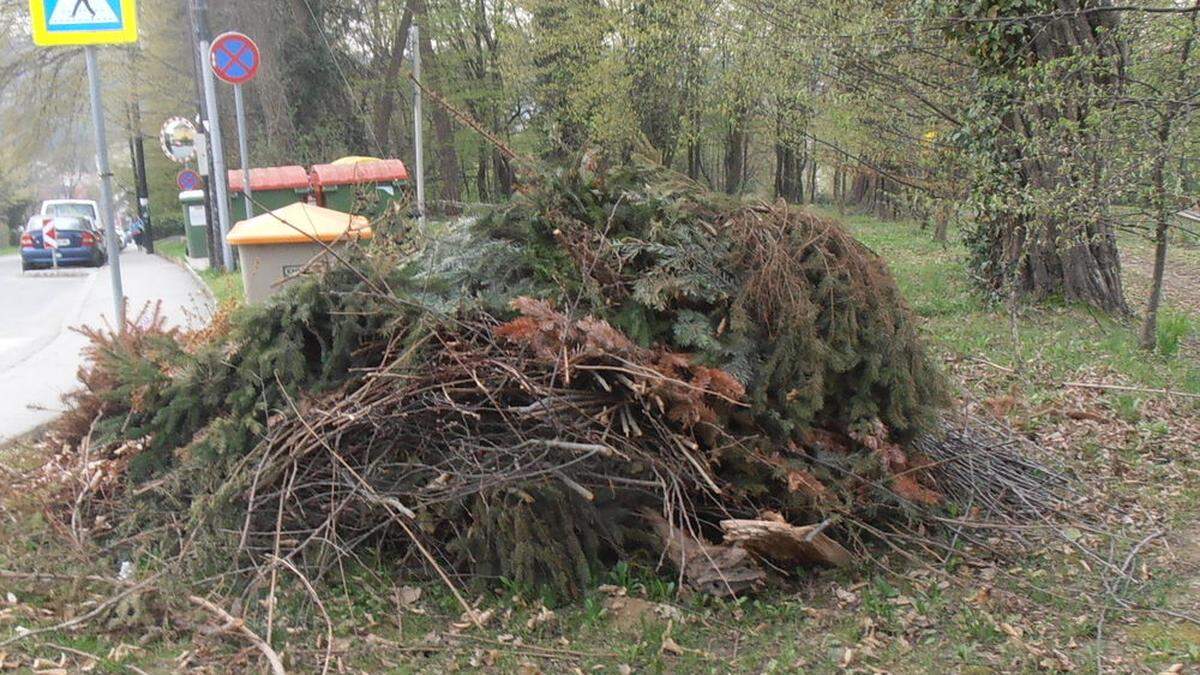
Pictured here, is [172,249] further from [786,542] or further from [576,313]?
[786,542]

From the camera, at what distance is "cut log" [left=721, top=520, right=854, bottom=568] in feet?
12.4

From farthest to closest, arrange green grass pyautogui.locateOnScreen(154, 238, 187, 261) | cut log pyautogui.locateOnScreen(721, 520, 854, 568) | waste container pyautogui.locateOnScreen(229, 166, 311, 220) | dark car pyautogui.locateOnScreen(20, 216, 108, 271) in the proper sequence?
1. green grass pyautogui.locateOnScreen(154, 238, 187, 261)
2. dark car pyautogui.locateOnScreen(20, 216, 108, 271)
3. waste container pyautogui.locateOnScreen(229, 166, 311, 220)
4. cut log pyautogui.locateOnScreen(721, 520, 854, 568)

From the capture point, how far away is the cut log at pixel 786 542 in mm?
3770

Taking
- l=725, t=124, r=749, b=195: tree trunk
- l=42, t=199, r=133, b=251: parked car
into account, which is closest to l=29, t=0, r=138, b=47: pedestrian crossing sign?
l=42, t=199, r=133, b=251: parked car

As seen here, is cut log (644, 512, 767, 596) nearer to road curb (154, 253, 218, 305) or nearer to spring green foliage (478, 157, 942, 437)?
spring green foliage (478, 157, 942, 437)

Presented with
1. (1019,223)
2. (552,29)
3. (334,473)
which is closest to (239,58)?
(334,473)

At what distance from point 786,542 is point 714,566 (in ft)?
1.14

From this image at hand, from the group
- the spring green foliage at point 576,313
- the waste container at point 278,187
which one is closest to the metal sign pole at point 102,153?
the spring green foliage at point 576,313

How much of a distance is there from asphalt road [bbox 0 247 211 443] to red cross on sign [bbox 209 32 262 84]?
2525 mm

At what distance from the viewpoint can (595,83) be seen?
19.4m

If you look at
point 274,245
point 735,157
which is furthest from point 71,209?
point 274,245

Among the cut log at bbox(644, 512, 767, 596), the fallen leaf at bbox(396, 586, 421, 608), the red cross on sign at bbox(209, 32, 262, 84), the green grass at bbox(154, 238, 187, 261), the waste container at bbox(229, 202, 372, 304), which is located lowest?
the fallen leaf at bbox(396, 586, 421, 608)

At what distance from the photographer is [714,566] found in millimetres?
3773

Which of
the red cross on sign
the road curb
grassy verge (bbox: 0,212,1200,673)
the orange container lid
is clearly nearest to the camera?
grassy verge (bbox: 0,212,1200,673)
